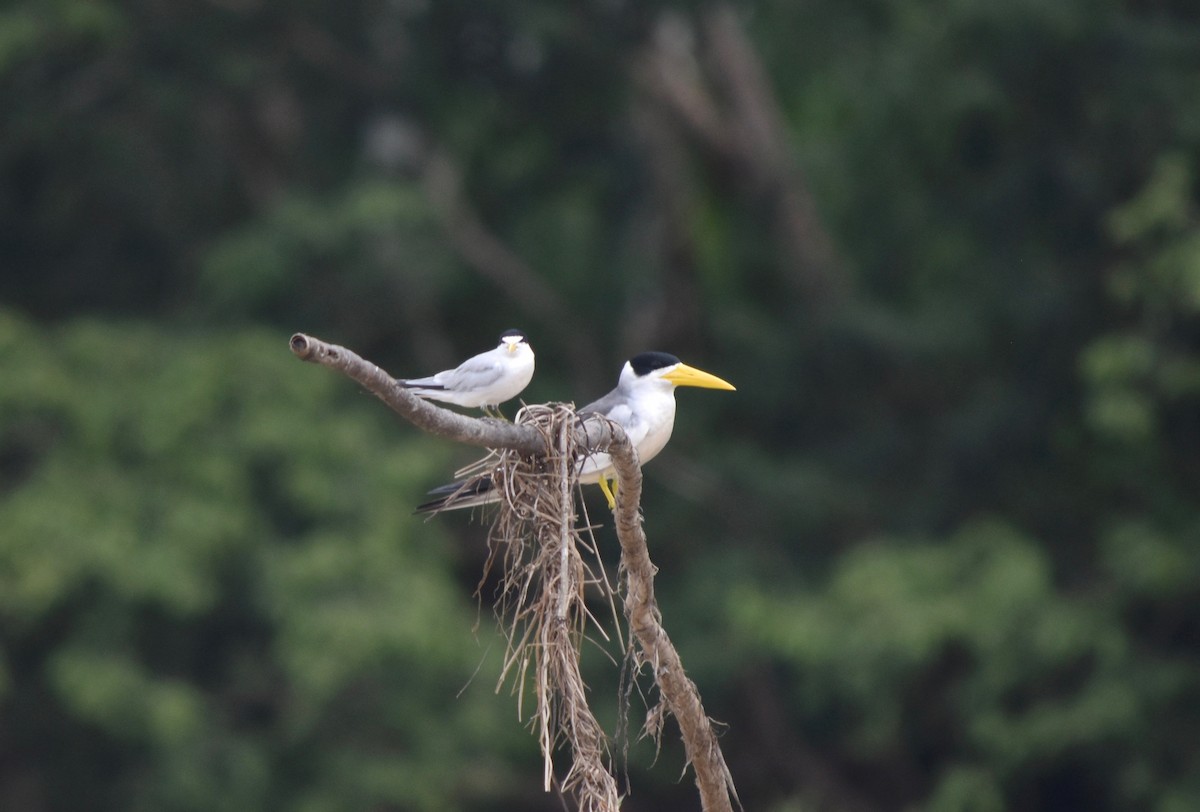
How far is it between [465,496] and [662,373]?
83 centimetres

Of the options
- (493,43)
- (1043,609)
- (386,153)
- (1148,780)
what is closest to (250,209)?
(386,153)

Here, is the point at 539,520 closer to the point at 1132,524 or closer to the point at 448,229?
the point at 1132,524

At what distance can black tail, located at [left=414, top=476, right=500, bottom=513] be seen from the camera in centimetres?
422

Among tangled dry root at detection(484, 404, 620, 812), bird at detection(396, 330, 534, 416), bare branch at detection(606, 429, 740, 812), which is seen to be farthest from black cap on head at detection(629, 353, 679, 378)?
tangled dry root at detection(484, 404, 620, 812)

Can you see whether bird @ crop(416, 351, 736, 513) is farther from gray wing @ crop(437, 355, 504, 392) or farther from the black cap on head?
gray wing @ crop(437, 355, 504, 392)

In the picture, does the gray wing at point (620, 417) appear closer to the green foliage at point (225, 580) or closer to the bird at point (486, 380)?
the bird at point (486, 380)

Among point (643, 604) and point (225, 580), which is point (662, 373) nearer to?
point (643, 604)

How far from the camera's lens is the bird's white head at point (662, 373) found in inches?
193

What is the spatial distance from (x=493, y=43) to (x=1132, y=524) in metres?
5.86

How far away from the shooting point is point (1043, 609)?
11.1 meters

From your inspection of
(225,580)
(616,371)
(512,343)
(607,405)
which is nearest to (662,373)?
(607,405)

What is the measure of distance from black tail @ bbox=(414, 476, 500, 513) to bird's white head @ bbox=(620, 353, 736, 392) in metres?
0.76

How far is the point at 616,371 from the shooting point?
44.5ft

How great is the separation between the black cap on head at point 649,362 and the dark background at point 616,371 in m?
5.74
